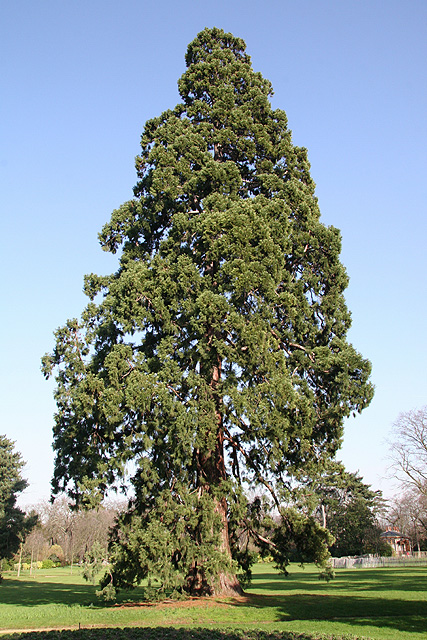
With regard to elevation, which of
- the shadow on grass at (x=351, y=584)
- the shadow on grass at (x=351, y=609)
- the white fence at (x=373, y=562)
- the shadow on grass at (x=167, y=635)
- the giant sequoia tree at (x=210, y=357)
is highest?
the giant sequoia tree at (x=210, y=357)

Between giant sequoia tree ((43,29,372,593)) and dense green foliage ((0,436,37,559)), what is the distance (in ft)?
59.4

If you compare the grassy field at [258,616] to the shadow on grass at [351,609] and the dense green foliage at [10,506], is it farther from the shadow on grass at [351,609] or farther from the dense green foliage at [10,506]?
the dense green foliage at [10,506]

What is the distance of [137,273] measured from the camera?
49.0ft

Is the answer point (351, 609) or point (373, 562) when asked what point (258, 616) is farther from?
point (373, 562)

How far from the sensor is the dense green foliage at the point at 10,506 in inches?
1206

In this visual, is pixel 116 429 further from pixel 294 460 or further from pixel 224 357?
pixel 294 460

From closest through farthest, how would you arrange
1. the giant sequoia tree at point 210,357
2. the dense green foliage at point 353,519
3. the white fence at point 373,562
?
the giant sequoia tree at point 210,357 < the white fence at point 373,562 < the dense green foliage at point 353,519

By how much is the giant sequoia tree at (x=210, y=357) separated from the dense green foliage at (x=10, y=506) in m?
18.1

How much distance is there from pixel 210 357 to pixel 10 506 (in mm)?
24398

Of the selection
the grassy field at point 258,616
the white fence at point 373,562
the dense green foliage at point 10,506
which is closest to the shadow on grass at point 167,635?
the grassy field at point 258,616

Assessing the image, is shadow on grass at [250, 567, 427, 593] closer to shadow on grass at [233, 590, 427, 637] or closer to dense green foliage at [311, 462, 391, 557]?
shadow on grass at [233, 590, 427, 637]

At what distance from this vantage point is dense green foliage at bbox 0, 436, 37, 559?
30641mm

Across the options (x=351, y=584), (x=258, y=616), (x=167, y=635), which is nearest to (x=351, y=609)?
(x=258, y=616)

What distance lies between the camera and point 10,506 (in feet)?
104
